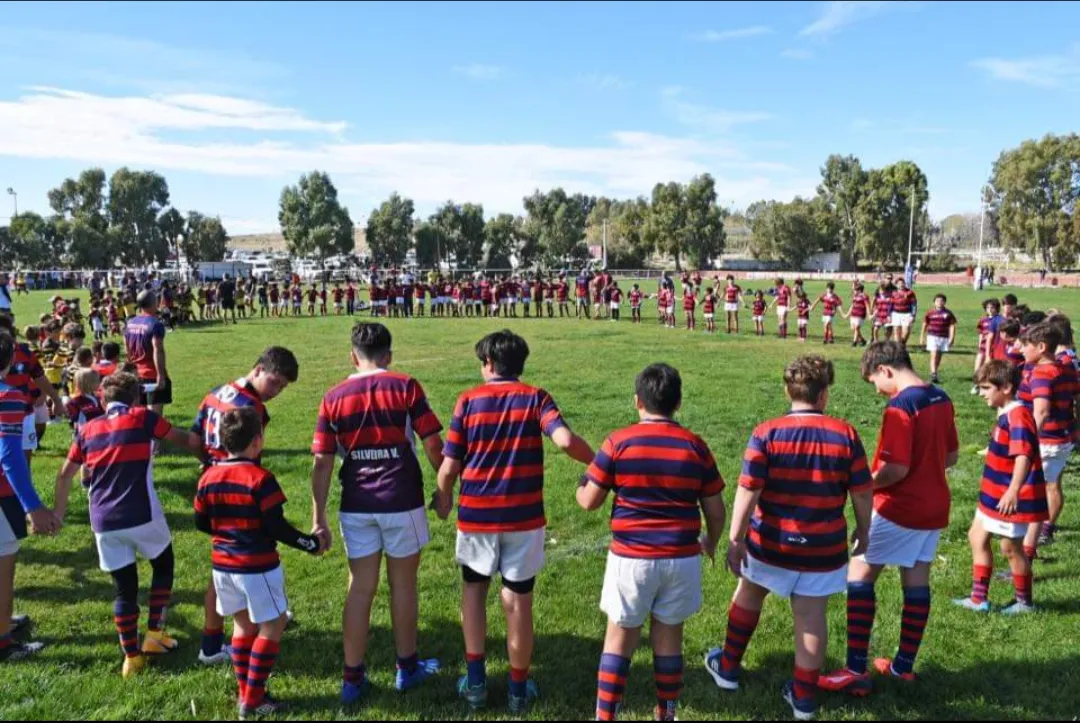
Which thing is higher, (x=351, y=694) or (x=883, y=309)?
(x=883, y=309)

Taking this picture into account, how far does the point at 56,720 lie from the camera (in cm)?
368

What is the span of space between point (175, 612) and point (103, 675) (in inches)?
32.9

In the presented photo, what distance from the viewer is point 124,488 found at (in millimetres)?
4055

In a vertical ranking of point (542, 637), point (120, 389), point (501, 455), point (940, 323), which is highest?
point (120, 389)

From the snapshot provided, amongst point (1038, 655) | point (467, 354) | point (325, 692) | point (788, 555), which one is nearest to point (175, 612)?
point (325, 692)

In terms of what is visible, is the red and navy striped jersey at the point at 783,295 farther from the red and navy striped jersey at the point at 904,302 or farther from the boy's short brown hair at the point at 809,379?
the boy's short brown hair at the point at 809,379

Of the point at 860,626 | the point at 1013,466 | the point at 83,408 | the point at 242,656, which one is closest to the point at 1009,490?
the point at 1013,466

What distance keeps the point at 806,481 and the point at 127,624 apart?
3.94m

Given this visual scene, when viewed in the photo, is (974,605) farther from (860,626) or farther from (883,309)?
(883,309)

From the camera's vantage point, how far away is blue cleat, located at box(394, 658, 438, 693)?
156 inches

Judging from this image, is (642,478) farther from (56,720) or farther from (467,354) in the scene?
(467,354)

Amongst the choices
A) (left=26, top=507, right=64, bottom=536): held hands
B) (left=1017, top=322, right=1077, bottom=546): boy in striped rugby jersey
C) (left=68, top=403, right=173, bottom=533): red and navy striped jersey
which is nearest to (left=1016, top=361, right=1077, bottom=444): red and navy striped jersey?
(left=1017, top=322, right=1077, bottom=546): boy in striped rugby jersey

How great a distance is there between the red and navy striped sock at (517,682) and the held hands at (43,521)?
9.82 ft

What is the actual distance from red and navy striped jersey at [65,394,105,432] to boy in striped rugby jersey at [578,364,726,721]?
5582 mm
